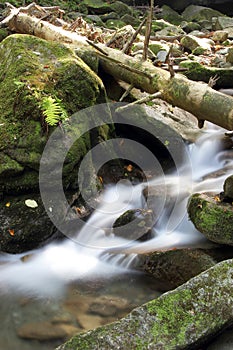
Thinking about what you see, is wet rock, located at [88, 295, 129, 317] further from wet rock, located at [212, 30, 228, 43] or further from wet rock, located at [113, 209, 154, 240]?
wet rock, located at [212, 30, 228, 43]

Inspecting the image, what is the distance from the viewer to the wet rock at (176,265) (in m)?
3.79

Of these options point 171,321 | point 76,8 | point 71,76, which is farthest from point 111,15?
point 171,321

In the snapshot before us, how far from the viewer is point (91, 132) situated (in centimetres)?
547

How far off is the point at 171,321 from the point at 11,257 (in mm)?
2522

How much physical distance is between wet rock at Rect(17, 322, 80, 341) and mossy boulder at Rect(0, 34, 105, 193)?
1.72 meters

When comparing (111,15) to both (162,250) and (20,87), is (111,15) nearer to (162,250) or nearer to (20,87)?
(20,87)

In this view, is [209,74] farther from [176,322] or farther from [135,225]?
[176,322]

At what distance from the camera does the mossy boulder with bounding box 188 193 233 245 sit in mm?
3834

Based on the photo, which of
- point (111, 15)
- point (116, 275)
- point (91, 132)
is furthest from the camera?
point (111, 15)

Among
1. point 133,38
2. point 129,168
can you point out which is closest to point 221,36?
point 133,38

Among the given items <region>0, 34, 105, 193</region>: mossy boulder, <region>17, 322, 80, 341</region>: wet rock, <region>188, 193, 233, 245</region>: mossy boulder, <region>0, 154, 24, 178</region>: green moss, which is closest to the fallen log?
<region>0, 34, 105, 193</region>: mossy boulder

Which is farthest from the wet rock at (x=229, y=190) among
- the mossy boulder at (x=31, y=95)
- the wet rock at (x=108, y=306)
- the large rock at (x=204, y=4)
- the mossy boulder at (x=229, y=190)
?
the large rock at (x=204, y=4)

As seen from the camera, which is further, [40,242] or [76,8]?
[76,8]

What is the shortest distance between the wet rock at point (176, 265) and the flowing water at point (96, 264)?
14cm
